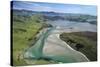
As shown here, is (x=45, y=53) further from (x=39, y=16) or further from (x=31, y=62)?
(x=39, y=16)

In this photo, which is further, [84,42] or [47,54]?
[84,42]

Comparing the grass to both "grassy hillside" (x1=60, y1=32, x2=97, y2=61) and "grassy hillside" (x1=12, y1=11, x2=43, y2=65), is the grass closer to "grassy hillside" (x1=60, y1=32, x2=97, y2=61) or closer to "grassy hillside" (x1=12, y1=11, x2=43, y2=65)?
"grassy hillside" (x1=12, y1=11, x2=43, y2=65)

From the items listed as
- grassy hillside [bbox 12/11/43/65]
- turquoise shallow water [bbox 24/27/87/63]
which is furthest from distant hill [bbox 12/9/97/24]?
turquoise shallow water [bbox 24/27/87/63]

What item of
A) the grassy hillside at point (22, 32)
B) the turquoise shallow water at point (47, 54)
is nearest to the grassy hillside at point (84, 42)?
the turquoise shallow water at point (47, 54)

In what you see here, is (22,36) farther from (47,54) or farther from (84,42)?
(84,42)

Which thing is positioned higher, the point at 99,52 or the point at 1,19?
the point at 1,19

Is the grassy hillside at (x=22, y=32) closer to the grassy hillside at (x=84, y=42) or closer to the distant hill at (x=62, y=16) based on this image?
the distant hill at (x=62, y=16)

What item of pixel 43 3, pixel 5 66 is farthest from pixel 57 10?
pixel 5 66

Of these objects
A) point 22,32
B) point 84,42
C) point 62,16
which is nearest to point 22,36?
point 22,32
